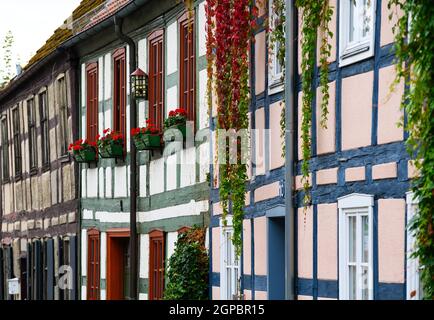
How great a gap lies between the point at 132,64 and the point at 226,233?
5989 millimetres

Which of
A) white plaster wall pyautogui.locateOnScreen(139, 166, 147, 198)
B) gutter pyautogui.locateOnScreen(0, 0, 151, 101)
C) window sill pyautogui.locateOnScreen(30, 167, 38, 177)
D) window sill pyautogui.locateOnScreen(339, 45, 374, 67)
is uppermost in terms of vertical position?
gutter pyautogui.locateOnScreen(0, 0, 151, 101)

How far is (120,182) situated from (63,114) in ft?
14.2

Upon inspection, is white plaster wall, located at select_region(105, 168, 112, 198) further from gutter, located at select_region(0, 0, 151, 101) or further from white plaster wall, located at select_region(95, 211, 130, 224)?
gutter, located at select_region(0, 0, 151, 101)

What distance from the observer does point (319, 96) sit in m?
14.0

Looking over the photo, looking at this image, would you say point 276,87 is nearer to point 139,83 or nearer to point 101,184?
point 139,83

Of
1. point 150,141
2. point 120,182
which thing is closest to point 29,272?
point 120,182

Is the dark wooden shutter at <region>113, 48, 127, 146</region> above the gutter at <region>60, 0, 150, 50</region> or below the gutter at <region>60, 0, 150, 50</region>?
below

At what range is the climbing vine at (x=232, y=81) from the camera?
53.5 feet

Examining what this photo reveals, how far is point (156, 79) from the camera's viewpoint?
21.8m

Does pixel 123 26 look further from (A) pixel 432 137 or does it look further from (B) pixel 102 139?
(A) pixel 432 137

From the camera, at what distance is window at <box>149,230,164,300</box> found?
2122 cm

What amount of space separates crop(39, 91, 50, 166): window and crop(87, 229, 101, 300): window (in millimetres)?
4210

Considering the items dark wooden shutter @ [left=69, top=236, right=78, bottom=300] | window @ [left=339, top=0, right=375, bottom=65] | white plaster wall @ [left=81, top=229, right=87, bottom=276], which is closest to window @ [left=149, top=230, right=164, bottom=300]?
white plaster wall @ [left=81, top=229, right=87, bottom=276]
